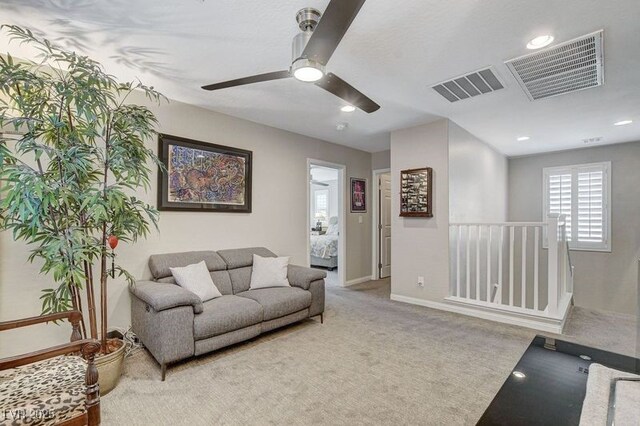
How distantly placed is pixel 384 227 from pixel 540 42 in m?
4.19

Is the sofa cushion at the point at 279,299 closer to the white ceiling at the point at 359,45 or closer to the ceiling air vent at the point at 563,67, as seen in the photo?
the white ceiling at the point at 359,45

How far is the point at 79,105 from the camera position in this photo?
192 centimetres

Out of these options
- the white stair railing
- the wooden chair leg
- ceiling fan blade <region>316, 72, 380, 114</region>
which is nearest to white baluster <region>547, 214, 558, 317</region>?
the white stair railing

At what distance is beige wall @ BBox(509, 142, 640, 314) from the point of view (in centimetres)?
494

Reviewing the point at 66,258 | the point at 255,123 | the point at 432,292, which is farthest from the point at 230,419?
the point at 255,123

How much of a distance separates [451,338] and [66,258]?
130 inches

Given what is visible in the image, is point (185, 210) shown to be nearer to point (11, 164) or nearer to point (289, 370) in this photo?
point (11, 164)

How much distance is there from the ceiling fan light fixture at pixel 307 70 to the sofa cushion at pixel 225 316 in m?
1.99

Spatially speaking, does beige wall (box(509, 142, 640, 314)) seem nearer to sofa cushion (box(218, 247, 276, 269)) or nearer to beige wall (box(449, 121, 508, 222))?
beige wall (box(449, 121, 508, 222))

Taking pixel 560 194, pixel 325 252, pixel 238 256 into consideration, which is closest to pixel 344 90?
pixel 238 256

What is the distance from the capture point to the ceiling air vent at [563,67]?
2.28m

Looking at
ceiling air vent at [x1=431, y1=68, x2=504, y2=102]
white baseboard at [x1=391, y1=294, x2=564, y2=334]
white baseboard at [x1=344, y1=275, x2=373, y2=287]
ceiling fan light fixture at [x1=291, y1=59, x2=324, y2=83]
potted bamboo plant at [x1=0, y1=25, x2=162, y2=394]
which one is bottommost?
white baseboard at [x1=344, y1=275, x2=373, y2=287]

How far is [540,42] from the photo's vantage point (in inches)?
88.0

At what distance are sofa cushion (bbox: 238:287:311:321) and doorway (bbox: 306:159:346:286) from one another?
144 centimetres
